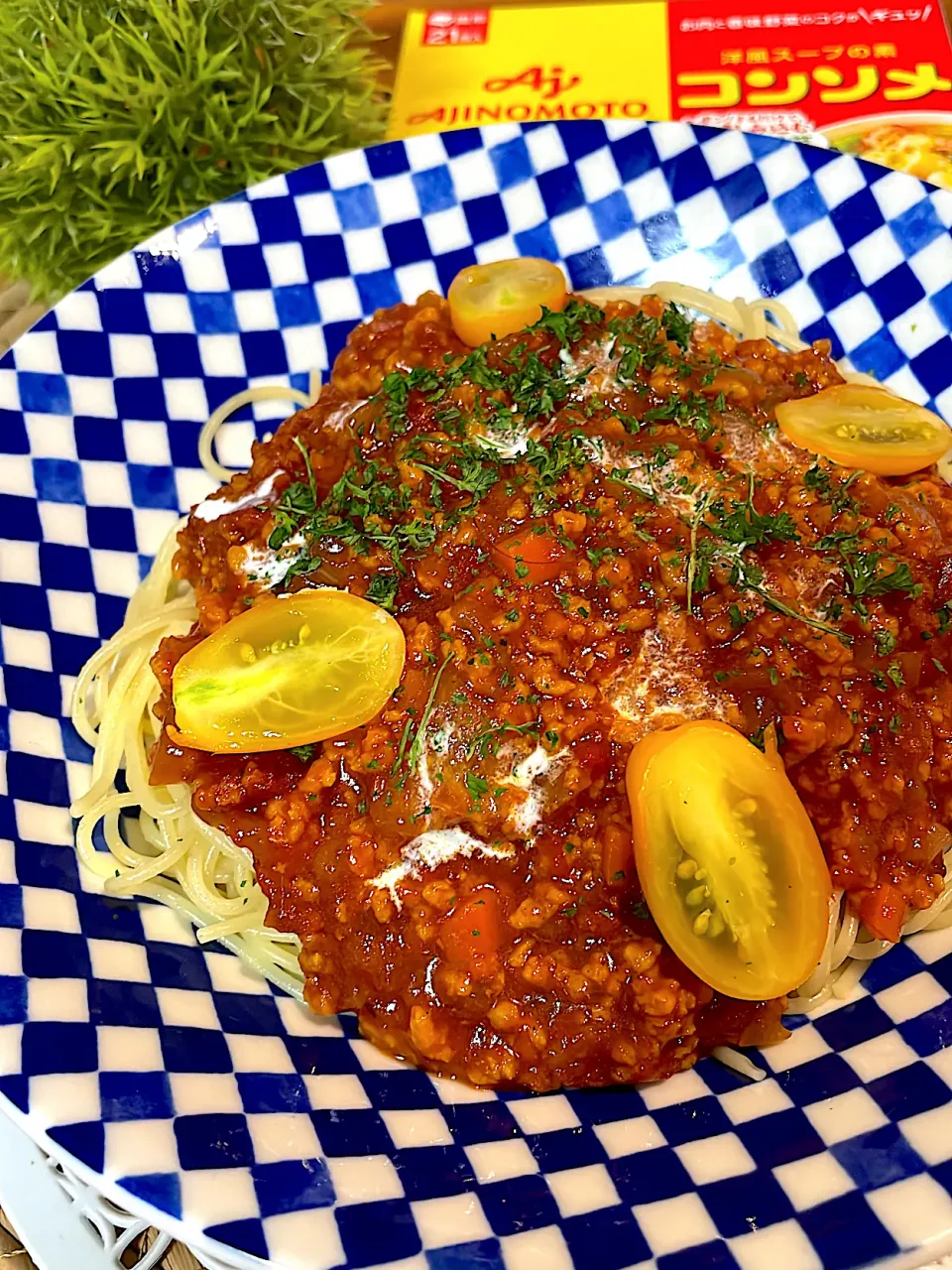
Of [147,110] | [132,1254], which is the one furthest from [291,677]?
[147,110]

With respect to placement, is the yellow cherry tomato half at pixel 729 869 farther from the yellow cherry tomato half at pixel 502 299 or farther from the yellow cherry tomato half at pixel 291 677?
the yellow cherry tomato half at pixel 502 299

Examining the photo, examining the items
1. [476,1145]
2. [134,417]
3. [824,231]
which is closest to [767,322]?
[824,231]

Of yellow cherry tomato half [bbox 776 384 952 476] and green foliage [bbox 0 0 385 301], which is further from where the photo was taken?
green foliage [bbox 0 0 385 301]

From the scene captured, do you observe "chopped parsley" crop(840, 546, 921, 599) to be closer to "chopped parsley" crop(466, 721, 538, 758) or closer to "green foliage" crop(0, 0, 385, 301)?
"chopped parsley" crop(466, 721, 538, 758)

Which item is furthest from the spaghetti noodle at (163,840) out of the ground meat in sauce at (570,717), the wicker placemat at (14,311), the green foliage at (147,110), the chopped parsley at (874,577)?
the wicker placemat at (14,311)

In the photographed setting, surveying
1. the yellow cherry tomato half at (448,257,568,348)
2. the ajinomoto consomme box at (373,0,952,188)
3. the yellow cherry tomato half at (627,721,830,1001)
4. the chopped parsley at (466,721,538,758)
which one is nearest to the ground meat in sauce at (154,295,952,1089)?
the chopped parsley at (466,721,538,758)

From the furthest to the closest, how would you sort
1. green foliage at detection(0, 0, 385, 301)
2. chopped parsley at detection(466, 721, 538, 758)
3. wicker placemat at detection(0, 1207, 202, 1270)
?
green foliage at detection(0, 0, 385, 301) < chopped parsley at detection(466, 721, 538, 758) < wicker placemat at detection(0, 1207, 202, 1270)

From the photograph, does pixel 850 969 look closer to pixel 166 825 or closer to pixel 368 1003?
pixel 368 1003
